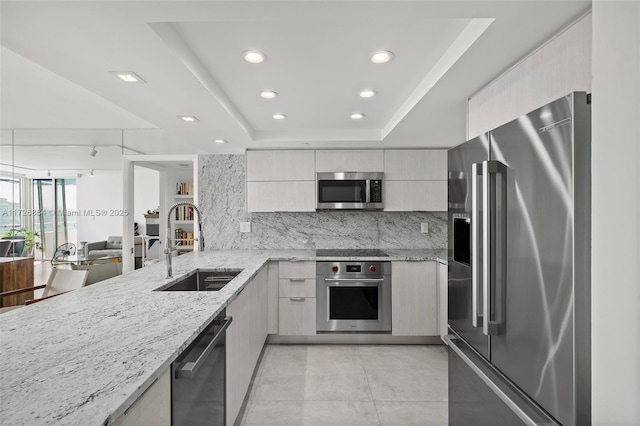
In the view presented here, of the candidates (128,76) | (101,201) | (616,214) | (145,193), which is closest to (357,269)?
(128,76)

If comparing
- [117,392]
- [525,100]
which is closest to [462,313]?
[525,100]

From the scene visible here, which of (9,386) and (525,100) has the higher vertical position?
(525,100)

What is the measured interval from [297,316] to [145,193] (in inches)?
196

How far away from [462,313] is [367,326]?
1883mm

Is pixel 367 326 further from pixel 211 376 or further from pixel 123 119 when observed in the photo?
pixel 123 119

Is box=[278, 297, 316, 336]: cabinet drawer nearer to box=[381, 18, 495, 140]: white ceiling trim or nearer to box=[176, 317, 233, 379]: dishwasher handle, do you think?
box=[176, 317, 233, 379]: dishwasher handle

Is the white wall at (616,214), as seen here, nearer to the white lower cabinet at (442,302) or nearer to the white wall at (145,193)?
the white lower cabinet at (442,302)

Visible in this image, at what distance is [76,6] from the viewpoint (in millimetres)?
1171

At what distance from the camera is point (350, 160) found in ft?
12.4

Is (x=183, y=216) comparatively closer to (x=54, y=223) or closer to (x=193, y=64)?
(x=54, y=223)

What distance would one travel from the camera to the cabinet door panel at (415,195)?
378 centimetres

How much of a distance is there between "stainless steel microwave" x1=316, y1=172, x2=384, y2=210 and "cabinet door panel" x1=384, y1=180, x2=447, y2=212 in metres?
0.13

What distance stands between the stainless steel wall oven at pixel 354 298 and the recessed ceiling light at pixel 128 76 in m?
2.28

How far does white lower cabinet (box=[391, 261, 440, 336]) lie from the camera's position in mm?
3387
